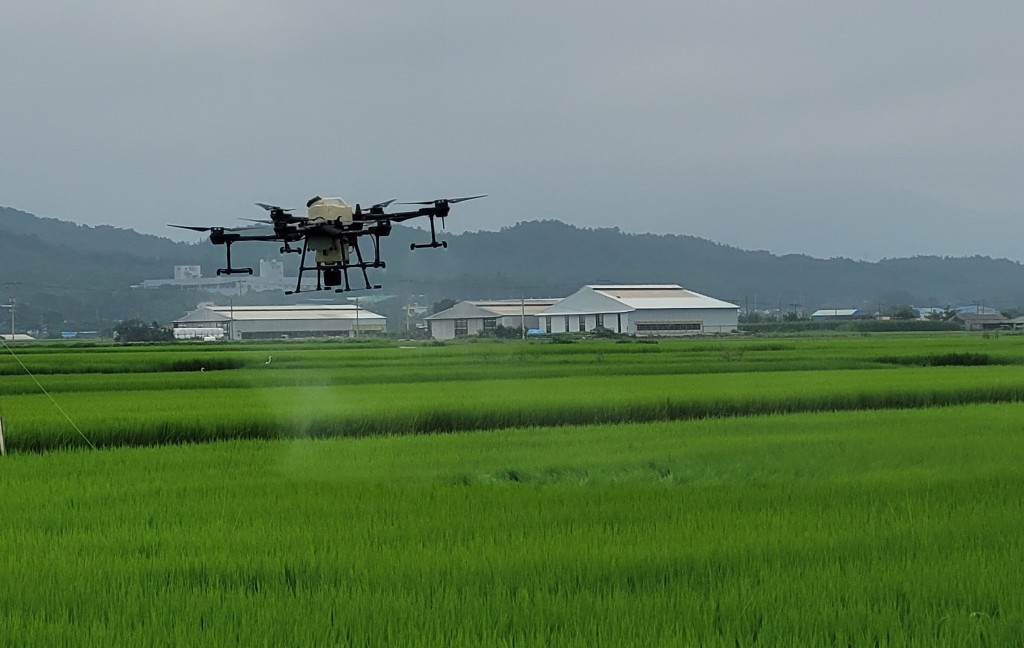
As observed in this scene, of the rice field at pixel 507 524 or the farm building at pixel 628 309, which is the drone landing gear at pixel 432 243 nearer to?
the rice field at pixel 507 524

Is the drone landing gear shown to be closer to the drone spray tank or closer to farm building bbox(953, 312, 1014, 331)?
the drone spray tank

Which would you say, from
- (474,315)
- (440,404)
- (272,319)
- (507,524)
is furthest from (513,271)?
(507,524)

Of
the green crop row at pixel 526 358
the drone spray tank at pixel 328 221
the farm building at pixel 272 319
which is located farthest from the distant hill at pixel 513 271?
the green crop row at pixel 526 358

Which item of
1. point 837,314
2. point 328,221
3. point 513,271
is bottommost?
point 837,314

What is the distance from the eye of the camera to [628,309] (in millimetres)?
31109

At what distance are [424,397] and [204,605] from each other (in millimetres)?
15231

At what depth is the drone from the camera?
7.30 meters

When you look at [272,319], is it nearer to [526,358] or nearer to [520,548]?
[520,548]

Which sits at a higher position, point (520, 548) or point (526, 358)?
point (526, 358)

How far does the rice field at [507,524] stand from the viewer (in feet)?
19.3

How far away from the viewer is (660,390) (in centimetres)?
2267

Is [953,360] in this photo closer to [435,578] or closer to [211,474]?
[211,474]

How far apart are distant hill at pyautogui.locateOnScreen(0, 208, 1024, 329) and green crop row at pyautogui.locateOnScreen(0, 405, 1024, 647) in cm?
194

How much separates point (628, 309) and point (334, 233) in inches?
952
